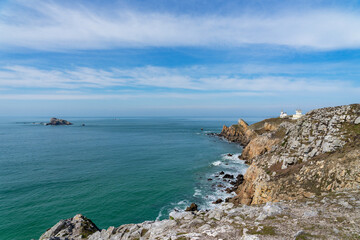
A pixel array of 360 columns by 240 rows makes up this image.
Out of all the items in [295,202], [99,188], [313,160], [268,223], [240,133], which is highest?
[313,160]

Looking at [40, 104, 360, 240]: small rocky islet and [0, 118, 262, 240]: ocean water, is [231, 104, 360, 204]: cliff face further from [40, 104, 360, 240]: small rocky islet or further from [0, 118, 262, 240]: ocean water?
[0, 118, 262, 240]: ocean water

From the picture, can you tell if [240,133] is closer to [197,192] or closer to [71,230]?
[197,192]

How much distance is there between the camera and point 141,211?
32.2 metres

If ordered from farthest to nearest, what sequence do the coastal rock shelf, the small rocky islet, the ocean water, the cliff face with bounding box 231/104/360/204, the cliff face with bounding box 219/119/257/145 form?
the cliff face with bounding box 219/119/257/145 → the ocean water → the cliff face with bounding box 231/104/360/204 → the small rocky islet → the coastal rock shelf

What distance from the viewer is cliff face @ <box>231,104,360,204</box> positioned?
63.0 feet

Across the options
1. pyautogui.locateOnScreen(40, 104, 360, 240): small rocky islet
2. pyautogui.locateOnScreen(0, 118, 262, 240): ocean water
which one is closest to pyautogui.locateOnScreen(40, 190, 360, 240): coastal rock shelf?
pyautogui.locateOnScreen(40, 104, 360, 240): small rocky islet

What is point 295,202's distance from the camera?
1391cm

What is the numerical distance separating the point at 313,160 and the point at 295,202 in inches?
505

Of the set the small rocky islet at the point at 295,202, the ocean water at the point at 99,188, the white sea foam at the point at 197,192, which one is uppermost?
the small rocky islet at the point at 295,202

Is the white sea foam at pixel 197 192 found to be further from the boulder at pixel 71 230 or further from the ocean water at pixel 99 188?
the boulder at pixel 71 230

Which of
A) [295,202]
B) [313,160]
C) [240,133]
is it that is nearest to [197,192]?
[313,160]

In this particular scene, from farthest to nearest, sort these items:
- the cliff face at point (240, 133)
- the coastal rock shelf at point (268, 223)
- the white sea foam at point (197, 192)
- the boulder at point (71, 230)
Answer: the cliff face at point (240, 133) < the white sea foam at point (197, 192) < the boulder at point (71, 230) < the coastal rock shelf at point (268, 223)

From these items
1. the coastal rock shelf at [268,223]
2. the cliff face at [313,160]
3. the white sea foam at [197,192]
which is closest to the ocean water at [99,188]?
the white sea foam at [197,192]

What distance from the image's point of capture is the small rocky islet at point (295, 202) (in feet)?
33.0
